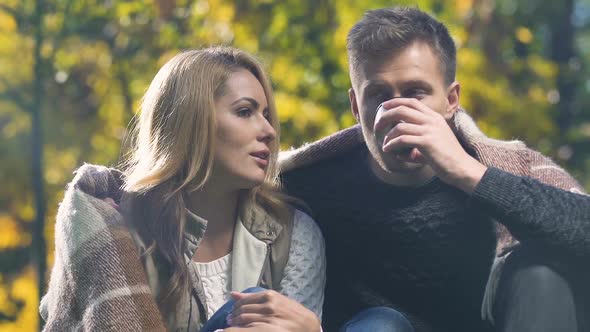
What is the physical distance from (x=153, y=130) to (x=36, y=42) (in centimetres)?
458

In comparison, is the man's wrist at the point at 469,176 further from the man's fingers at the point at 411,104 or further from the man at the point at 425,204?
the man's fingers at the point at 411,104

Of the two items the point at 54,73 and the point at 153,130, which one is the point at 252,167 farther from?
the point at 54,73

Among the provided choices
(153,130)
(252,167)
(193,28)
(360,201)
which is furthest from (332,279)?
(193,28)

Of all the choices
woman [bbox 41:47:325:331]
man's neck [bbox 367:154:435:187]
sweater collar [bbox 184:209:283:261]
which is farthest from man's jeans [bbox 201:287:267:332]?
man's neck [bbox 367:154:435:187]

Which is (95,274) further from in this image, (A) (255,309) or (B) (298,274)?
(B) (298,274)

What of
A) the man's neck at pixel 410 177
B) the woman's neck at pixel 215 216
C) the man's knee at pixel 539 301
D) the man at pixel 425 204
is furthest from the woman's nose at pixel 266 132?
the man's knee at pixel 539 301

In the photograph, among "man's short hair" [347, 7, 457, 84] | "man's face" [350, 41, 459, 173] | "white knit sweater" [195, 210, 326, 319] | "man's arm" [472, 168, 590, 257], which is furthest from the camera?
"man's short hair" [347, 7, 457, 84]

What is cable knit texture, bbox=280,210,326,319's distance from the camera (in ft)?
12.2

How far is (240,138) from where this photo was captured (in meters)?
3.72

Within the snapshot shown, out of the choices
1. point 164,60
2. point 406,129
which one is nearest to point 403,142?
point 406,129

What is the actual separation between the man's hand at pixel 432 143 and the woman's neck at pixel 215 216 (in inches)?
25.0

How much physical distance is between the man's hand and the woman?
1.55 feet

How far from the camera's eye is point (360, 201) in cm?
401

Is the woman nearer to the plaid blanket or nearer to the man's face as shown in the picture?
the plaid blanket
